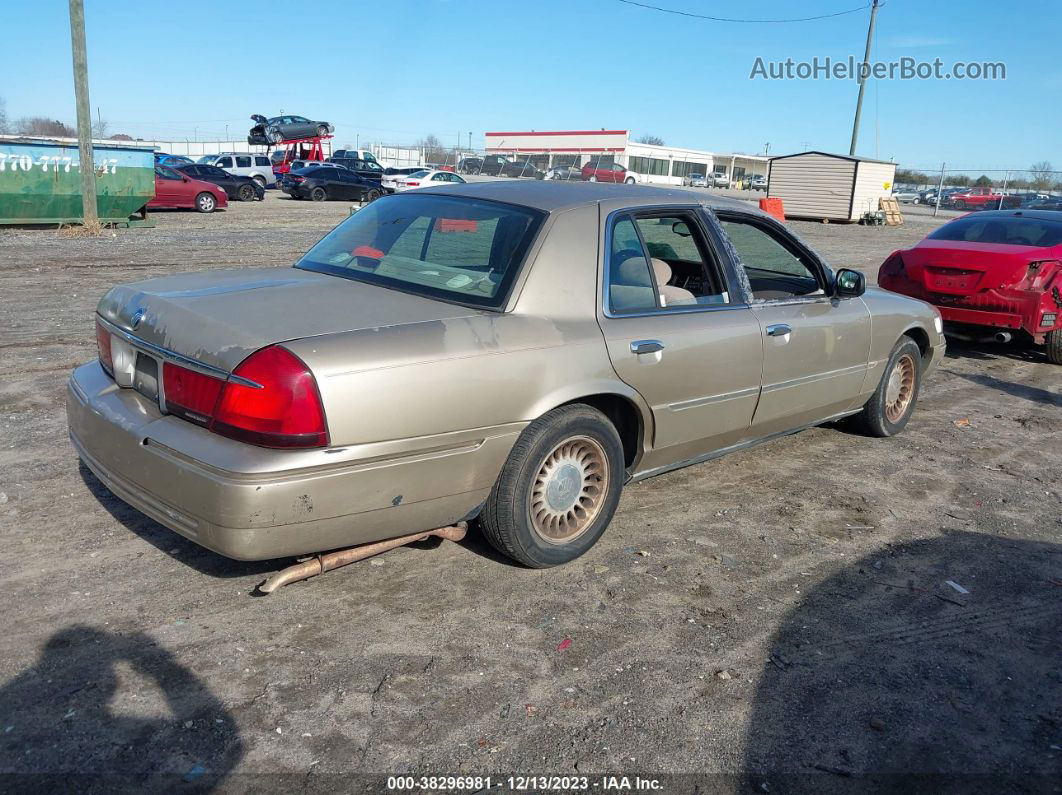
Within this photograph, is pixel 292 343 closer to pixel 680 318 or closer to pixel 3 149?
pixel 680 318

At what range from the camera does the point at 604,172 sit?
4466 centimetres

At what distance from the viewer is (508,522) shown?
11.8 ft

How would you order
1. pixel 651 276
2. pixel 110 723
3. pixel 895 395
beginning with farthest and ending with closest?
1. pixel 895 395
2. pixel 651 276
3. pixel 110 723

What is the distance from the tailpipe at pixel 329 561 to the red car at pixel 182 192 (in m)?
23.2

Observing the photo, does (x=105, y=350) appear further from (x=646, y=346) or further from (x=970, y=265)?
(x=970, y=265)

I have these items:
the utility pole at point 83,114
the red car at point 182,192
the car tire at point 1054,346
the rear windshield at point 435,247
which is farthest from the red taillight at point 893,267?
the red car at point 182,192

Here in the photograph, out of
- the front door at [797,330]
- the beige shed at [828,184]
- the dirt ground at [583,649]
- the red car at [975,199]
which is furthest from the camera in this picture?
the red car at [975,199]

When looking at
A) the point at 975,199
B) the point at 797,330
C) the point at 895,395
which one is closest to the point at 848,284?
the point at 797,330

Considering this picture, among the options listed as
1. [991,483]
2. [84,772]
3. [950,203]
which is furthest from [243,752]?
[950,203]

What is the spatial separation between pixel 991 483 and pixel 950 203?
5034cm

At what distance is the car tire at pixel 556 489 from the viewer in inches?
140

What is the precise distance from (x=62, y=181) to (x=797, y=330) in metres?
17.3

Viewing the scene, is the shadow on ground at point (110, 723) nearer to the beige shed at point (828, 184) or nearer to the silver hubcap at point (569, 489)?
the silver hubcap at point (569, 489)

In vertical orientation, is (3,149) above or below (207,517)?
above
